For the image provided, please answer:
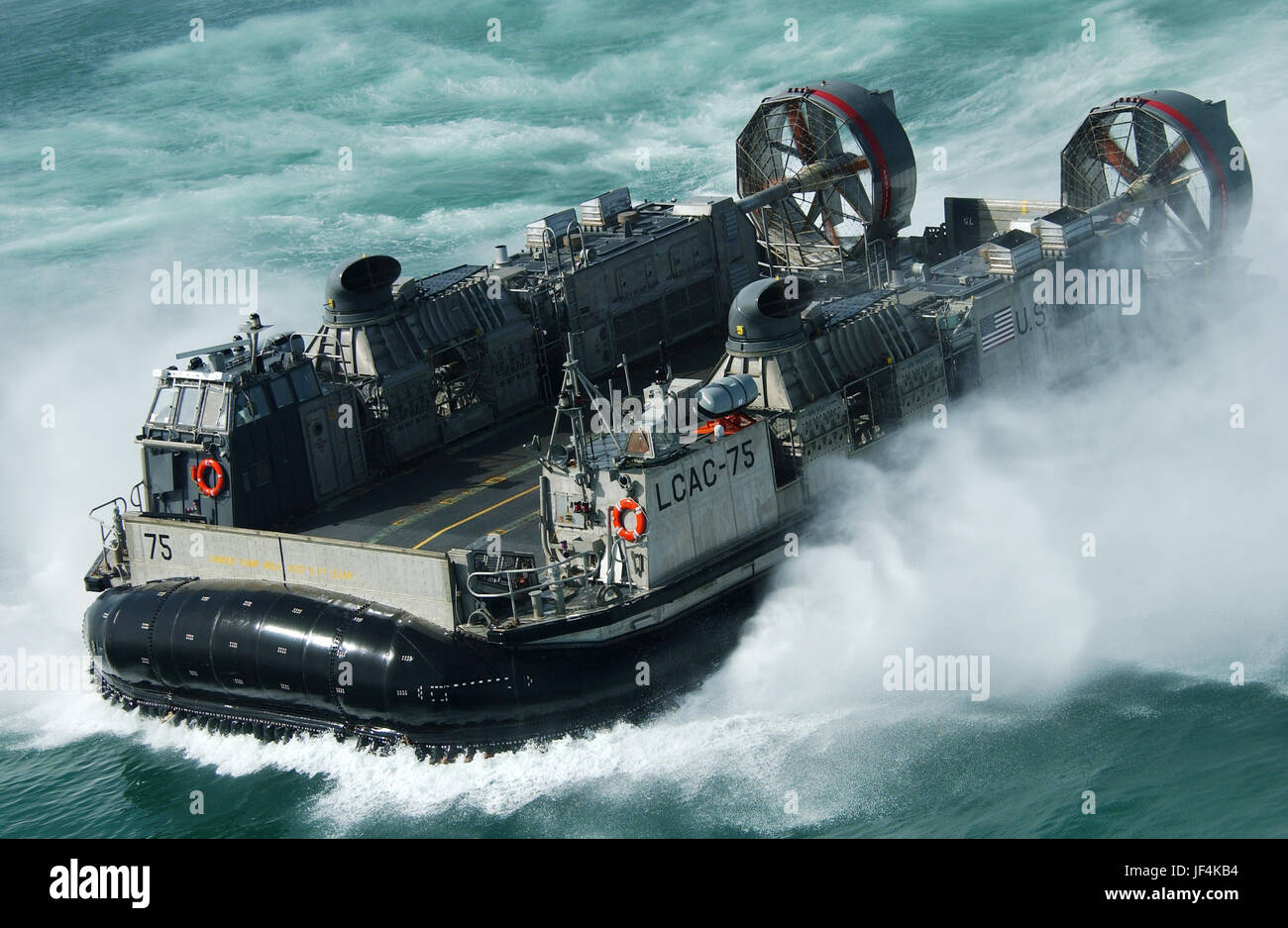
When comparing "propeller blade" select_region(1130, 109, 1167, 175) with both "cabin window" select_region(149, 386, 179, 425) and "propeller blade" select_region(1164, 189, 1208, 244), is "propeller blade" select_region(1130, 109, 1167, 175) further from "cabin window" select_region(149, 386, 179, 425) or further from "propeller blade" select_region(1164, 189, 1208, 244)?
"cabin window" select_region(149, 386, 179, 425)

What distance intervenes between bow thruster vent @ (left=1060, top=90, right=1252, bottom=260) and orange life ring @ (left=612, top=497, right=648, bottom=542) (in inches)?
479

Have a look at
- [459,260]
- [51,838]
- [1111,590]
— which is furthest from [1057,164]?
[51,838]

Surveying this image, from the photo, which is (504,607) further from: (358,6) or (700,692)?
(358,6)

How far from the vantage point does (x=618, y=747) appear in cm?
2050

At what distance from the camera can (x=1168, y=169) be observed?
2836 cm

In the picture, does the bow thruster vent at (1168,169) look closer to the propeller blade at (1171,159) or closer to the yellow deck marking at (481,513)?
the propeller blade at (1171,159)

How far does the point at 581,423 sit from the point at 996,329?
8.30 meters

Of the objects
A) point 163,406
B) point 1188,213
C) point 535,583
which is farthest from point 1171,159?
point 163,406

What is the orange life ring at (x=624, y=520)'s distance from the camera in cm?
2034

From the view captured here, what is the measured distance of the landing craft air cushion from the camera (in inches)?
806

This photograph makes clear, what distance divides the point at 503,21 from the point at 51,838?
41331 millimetres

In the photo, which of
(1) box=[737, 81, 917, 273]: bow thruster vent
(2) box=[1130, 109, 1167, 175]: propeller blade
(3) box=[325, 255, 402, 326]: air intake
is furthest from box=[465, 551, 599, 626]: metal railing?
(2) box=[1130, 109, 1167, 175]: propeller blade

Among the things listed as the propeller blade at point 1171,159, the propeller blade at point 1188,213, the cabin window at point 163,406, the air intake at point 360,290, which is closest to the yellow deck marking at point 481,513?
the air intake at point 360,290

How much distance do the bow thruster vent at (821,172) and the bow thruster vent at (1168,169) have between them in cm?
326
